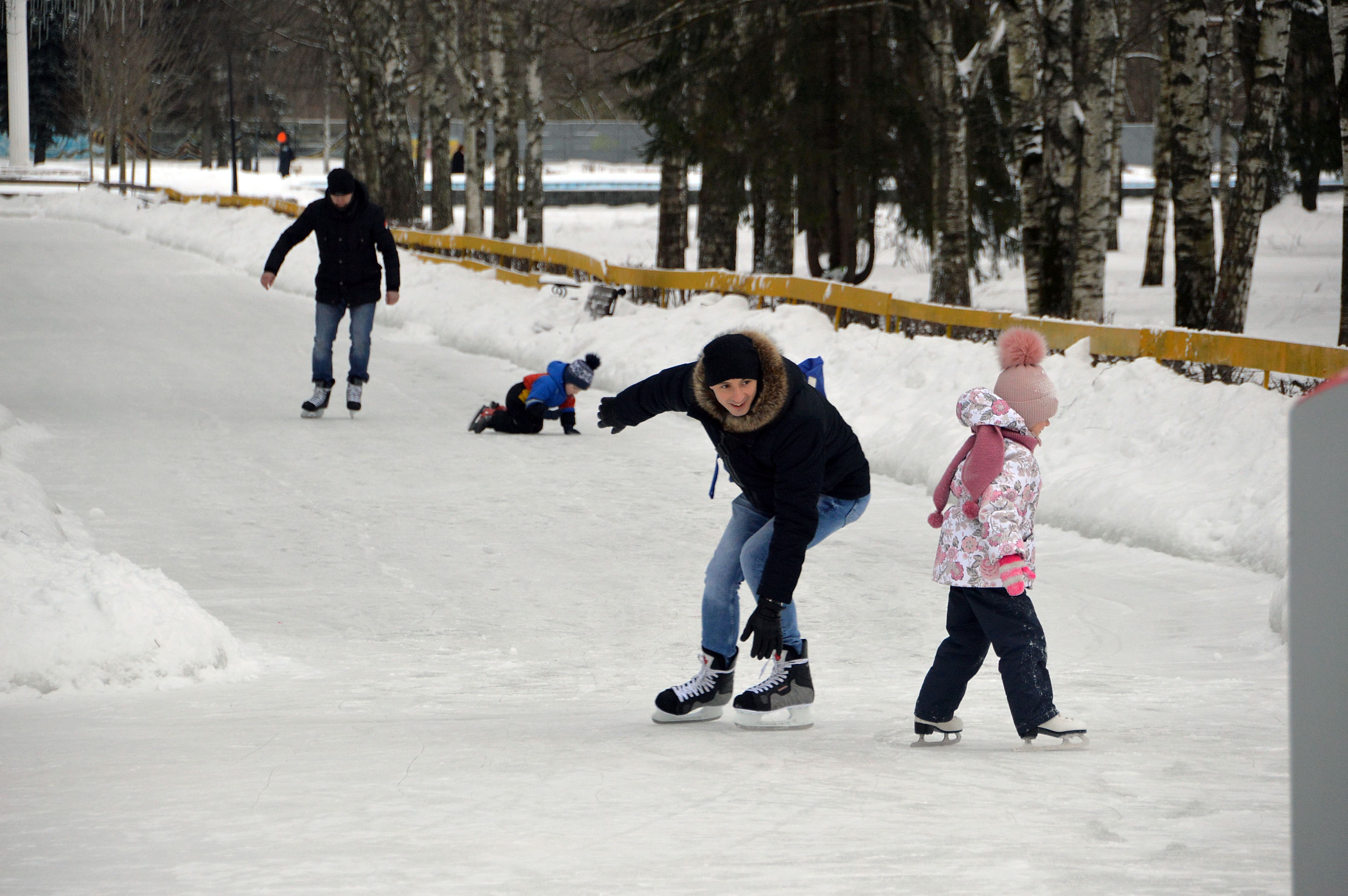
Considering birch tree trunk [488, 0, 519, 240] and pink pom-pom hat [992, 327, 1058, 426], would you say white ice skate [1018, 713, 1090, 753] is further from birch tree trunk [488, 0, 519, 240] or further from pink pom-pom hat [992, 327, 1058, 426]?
birch tree trunk [488, 0, 519, 240]

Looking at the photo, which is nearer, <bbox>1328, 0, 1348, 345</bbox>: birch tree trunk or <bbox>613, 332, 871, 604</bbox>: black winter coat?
<bbox>613, 332, 871, 604</bbox>: black winter coat

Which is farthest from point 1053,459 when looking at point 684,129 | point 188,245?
point 188,245

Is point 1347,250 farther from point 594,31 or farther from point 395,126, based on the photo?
point 395,126

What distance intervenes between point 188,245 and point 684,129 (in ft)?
47.3

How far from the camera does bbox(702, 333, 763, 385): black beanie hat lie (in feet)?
13.9

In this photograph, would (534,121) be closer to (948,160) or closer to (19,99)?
(948,160)

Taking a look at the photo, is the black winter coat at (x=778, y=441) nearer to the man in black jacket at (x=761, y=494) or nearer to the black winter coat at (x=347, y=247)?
the man in black jacket at (x=761, y=494)

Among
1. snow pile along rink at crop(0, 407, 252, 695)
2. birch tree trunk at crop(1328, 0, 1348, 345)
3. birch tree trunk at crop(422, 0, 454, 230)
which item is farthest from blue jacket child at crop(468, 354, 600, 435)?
birch tree trunk at crop(422, 0, 454, 230)

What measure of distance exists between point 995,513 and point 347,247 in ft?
26.0

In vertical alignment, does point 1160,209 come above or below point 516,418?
above

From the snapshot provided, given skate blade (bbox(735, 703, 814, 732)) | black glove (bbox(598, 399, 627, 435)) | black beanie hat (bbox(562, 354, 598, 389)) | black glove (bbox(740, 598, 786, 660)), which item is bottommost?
skate blade (bbox(735, 703, 814, 732))

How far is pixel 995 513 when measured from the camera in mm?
4266

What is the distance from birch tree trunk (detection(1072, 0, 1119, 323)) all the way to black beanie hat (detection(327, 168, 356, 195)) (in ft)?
20.3

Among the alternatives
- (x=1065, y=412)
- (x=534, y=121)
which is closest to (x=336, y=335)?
(x=1065, y=412)
